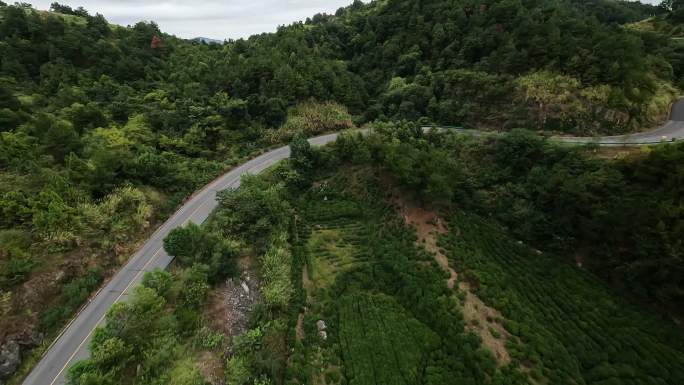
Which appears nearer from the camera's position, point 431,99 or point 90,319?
point 90,319

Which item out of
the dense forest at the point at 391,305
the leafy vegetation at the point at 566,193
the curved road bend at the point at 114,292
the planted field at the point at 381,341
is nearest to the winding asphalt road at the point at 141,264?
→ the curved road bend at the point at 114,292

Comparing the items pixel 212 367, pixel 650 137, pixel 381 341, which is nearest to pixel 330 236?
pixel 381 341

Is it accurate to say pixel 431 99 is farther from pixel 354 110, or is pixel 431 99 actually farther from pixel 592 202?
pixel 592 202

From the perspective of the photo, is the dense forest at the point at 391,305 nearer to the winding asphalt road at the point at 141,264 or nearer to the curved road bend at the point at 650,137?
the winding asphalt road at the point at 141,264

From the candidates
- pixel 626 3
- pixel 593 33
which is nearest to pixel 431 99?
pixel 593 33

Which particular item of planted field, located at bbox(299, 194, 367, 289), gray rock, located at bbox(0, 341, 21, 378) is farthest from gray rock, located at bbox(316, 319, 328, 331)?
gray rock, located at bbox(0, 341, 21, 378)

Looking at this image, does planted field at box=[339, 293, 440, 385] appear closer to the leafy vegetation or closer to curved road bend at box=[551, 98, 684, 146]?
the leafy vegetation

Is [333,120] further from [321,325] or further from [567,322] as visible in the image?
[567,322]
